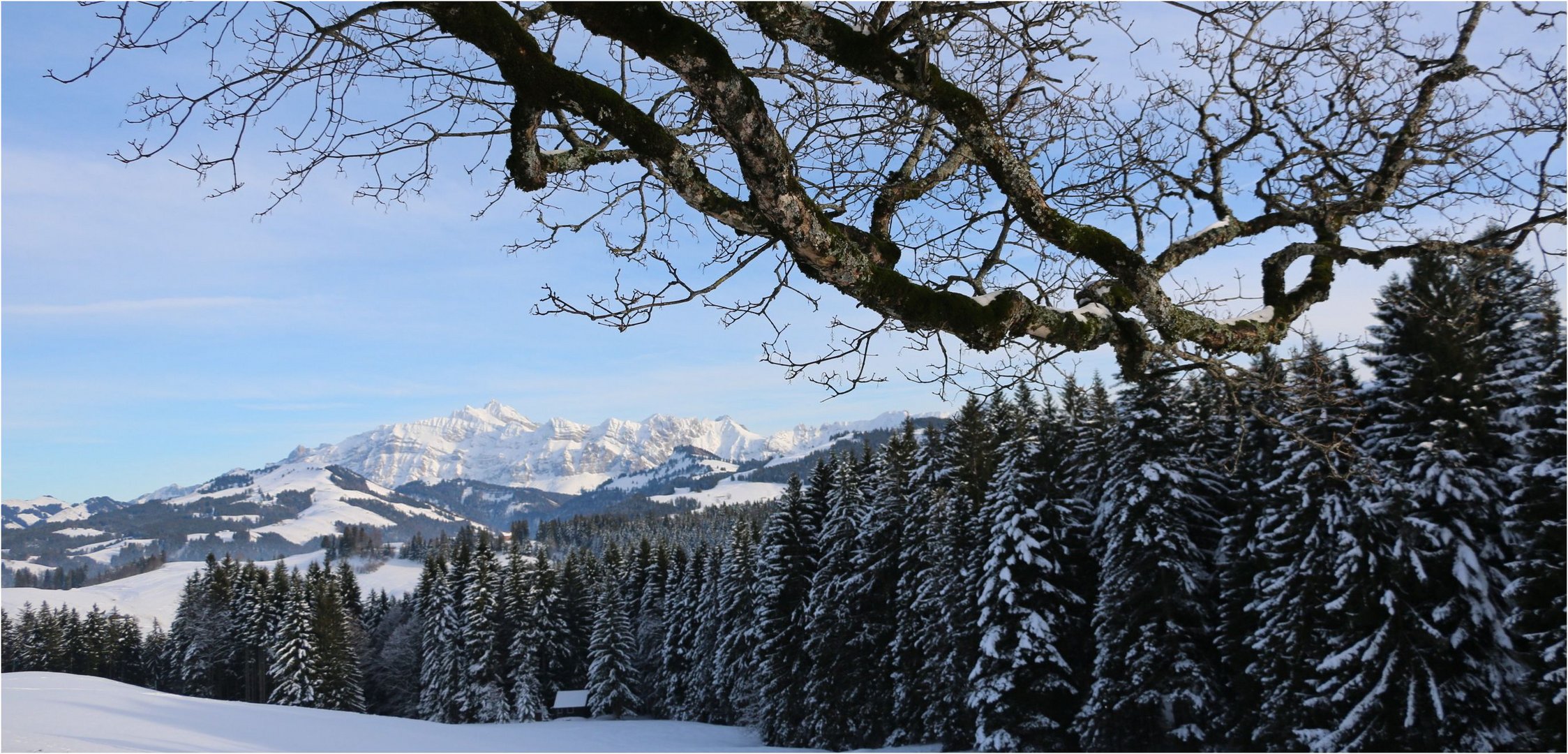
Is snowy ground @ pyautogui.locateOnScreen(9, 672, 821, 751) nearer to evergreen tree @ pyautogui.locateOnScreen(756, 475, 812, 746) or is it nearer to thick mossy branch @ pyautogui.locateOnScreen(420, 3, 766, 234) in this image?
evergreen tree @ pyautogui.locateOnScreen(756, 475, 812, 746)

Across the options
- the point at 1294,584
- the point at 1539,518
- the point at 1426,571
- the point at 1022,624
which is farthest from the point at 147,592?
the point at 1539,518

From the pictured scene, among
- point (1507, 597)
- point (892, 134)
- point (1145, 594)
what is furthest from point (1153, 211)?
point (1145, 594)

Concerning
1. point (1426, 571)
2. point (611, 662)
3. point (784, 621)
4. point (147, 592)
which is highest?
point (1426, 571)

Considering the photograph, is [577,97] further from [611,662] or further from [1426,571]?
[611,662]

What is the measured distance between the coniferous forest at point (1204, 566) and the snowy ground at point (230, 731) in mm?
6006

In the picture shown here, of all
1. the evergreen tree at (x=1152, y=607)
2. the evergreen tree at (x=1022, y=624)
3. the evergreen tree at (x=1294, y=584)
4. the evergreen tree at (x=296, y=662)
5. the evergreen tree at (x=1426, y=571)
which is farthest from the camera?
the evergreen tree at (x=296, y=662)

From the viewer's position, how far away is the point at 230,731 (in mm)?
26766

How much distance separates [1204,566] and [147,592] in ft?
635

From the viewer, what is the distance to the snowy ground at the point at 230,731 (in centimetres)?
2005

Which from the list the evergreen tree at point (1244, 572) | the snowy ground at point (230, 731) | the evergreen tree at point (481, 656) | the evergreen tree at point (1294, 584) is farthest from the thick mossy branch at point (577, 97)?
the evergreen tree at point (481, 656)

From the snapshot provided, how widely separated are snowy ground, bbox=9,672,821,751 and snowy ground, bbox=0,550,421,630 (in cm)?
9882

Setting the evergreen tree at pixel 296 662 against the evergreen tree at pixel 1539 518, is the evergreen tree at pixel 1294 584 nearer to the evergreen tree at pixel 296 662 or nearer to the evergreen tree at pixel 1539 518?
the evergreen tree at pixel 1539 518

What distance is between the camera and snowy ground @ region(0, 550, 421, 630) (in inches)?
5344

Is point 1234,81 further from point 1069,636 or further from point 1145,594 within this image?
point 1069,636
